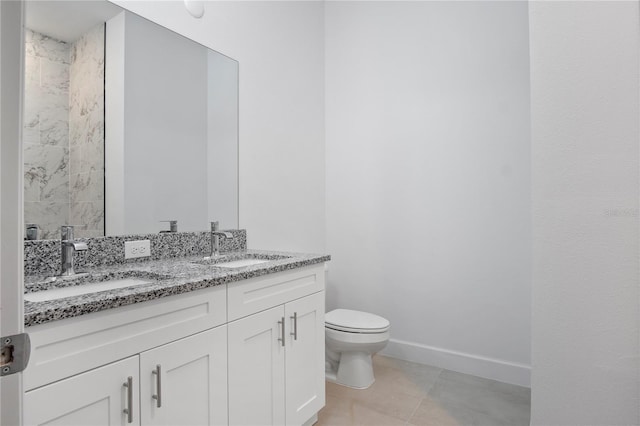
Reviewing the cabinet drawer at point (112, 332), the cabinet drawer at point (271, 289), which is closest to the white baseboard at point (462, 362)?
the cabinet drawer at point (271, 289)

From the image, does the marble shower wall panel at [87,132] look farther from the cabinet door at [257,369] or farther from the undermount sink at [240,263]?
the cabinet door at [257,369]

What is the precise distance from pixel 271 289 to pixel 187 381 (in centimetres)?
49

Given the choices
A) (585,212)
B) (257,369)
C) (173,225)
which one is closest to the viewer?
(585,212)

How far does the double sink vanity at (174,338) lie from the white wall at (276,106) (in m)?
0.58

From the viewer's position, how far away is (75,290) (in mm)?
1271

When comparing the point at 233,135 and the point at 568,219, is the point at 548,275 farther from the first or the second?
the point at 233,135

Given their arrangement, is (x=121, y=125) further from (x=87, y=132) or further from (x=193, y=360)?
(x=193, y=360)

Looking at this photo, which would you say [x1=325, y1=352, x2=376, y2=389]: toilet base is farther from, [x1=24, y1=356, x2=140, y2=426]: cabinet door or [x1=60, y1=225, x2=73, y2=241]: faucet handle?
[x1=60, y1=225, x2=73, y2=241]: faucet handle

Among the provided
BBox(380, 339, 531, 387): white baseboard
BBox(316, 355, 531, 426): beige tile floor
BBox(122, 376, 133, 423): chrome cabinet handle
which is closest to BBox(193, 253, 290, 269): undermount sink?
BBox(122, 376, 133, 423): chrome cabinet handle

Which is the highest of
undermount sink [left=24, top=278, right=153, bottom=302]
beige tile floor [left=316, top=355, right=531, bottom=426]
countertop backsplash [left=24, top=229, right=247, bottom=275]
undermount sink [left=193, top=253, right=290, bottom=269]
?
countertop backsplash [left=24, top=229, right=247, bottom=275]

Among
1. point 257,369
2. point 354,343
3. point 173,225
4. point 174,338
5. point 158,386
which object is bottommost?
point 354,343

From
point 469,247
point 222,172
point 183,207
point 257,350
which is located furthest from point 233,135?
point 469,247

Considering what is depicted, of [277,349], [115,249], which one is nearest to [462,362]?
[277,349]

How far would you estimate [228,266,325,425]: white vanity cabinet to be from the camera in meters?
1.42
